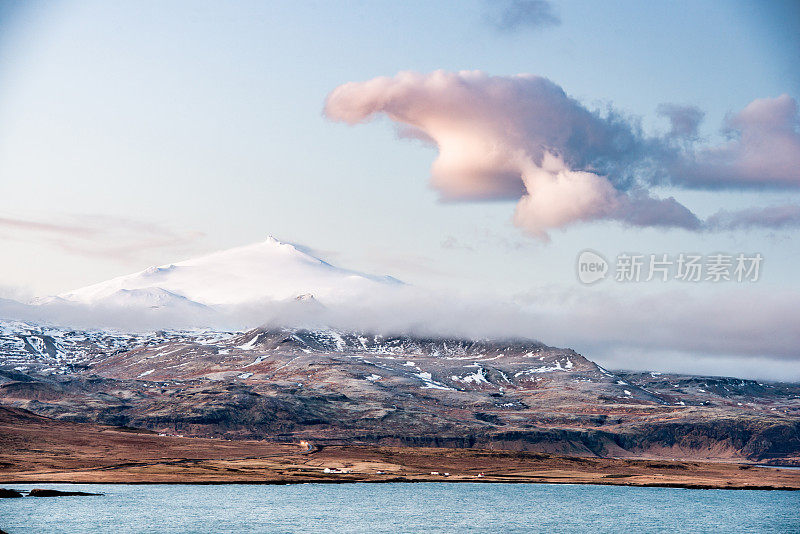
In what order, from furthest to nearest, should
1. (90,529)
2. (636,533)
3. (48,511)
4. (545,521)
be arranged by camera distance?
(545,521)
(636,533)
(48,511)
(90,529)

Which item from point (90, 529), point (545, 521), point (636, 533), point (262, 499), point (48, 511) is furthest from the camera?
point (262, 499)

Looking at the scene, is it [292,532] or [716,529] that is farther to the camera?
[716,529]

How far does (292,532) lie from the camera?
153 m

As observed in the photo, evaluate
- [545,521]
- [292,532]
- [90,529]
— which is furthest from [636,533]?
[90,529]

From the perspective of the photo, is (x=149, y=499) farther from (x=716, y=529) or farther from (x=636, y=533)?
(x=716, y=529)

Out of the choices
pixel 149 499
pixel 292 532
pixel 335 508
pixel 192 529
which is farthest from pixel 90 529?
pixel 335 508

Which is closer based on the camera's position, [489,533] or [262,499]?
[489,533]

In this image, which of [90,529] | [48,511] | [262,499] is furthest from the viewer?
[262,499]

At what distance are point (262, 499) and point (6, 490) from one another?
164 ft

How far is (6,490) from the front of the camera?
7170 inches

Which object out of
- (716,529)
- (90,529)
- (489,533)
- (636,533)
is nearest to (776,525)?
(716,529)

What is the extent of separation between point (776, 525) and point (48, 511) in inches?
5577

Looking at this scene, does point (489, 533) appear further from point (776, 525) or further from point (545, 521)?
point (776, 525)

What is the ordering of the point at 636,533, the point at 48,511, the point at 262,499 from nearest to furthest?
1. the point at 48,511
2. the point at 636,533
3. the point at 262,499
